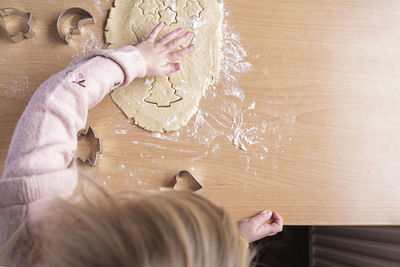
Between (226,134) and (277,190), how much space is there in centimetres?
20

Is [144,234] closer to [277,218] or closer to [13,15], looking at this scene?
[277,218]

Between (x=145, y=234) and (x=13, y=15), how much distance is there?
Result: 0.68 meters

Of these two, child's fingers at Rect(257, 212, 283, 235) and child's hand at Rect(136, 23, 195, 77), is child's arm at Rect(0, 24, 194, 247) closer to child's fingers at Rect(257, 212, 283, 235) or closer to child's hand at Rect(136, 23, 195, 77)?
child's hand at Rect(136, 23, 195, 77)

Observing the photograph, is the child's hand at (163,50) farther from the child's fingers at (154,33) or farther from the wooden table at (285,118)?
the wooden table at (285,118)

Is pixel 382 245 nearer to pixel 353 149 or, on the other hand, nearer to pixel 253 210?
pixel 353 149

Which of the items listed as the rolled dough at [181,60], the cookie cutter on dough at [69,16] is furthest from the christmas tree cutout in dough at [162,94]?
the cookie cutter on dough at [69,16]

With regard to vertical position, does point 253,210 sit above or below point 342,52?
below

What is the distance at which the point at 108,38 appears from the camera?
0.77 metres

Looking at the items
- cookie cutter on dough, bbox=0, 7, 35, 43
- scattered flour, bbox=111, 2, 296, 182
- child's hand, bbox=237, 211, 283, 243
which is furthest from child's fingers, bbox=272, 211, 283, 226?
cookie cutter on dough, bbox=0, 7, 35, 43

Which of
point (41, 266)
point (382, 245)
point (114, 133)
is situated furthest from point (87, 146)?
point (382, 245)

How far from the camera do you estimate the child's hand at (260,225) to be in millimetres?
736

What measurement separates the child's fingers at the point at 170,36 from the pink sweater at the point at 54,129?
0.08 meters

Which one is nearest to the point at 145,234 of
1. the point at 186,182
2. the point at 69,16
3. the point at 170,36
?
the point at 186,182

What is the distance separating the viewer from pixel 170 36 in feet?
2.55
